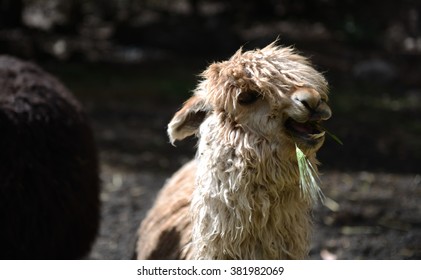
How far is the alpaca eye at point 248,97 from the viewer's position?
3145mm

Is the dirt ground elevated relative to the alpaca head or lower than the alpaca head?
lower

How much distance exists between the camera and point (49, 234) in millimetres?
4504

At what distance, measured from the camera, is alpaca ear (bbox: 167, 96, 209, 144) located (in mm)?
3365

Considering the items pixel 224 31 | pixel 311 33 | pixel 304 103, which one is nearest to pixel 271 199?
pixel 304 103

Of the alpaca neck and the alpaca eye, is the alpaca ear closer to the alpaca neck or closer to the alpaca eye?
→ the alpaca neck

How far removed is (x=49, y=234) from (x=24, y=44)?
297 inches

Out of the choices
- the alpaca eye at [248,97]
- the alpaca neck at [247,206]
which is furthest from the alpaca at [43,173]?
the alpaca eye at [248,97]

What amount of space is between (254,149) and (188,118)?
43cm

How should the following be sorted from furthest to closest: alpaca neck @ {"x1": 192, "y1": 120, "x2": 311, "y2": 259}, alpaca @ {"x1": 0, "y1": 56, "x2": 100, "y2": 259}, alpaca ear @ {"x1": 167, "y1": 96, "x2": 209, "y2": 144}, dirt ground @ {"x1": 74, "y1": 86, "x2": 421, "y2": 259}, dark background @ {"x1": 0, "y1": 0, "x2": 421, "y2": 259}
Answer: dark background @ {"x1": 0, "y1": 0, "x2": 421, "y2": 259} < dirt ground @ {"x1": 74, "y1": 86, "x2": 421, "y2": 259} < alpaca @ {"x1": 0, "y1": 56, "x2": 100, "y2": 259} < alpaca ear @ {"x1": 167, "y1": 96, "x2": 209, "y2": 144} < alpaca neck @ {"x1": 192, "y1": 120, "x2": 311, "y2": 259}

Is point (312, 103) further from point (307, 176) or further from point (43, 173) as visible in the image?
point (43, 173)

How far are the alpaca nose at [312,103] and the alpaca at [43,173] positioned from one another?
198 cm

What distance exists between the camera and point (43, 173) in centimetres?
445

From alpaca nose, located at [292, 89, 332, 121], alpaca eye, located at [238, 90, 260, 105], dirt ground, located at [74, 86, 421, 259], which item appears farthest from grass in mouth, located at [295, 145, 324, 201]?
dirt ground, located at [74, 86, 421, 259]

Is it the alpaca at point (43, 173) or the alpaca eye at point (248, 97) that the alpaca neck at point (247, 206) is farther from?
Answer: the alpaca at point (43, 173)
